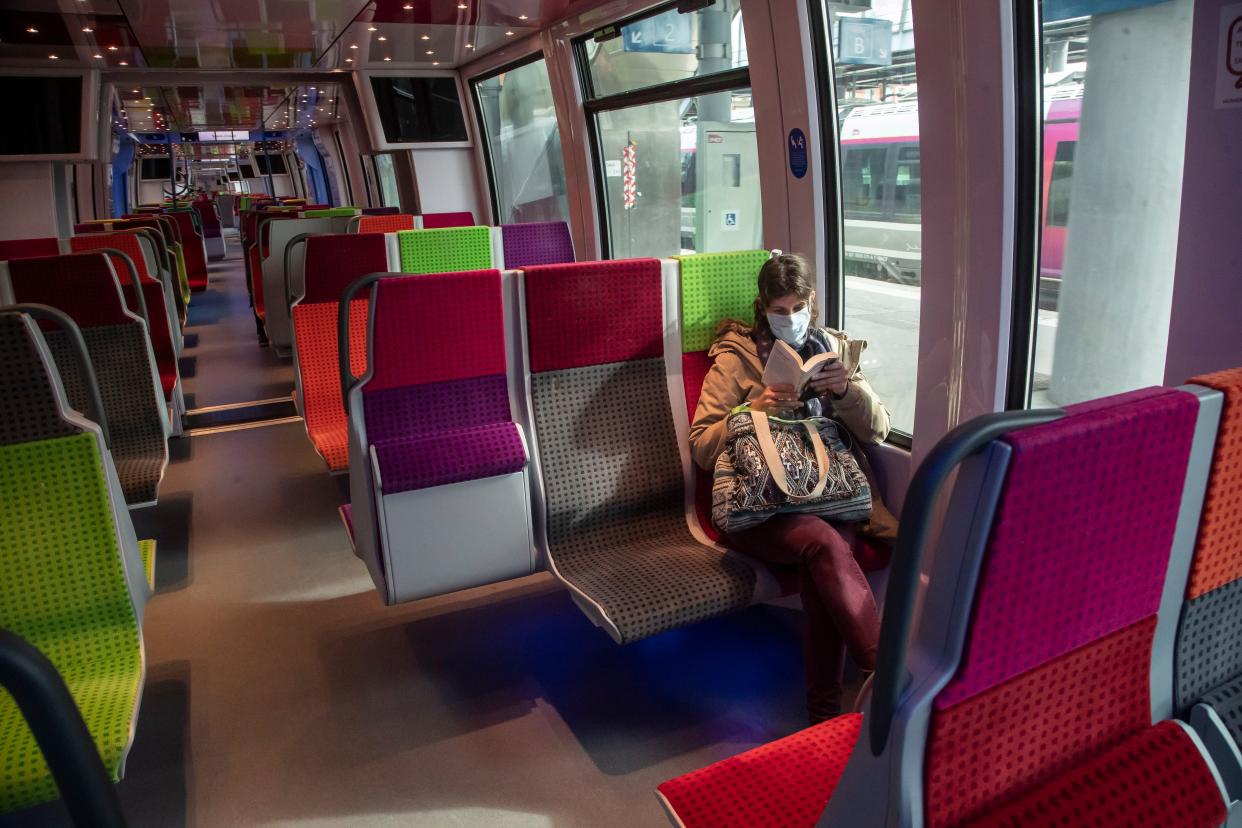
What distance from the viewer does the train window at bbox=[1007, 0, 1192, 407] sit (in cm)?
265

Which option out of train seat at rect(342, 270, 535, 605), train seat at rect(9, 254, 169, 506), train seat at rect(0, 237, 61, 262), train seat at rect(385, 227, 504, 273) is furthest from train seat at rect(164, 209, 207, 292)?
train seat at rect(342, 270, 535, 605)

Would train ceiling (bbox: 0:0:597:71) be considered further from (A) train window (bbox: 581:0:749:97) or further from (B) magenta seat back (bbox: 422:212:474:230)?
(B) magenta seat back (bbox: 422:212:474:230)

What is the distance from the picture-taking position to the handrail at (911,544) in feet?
3.66

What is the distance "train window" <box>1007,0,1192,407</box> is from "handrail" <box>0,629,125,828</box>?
2.78 m

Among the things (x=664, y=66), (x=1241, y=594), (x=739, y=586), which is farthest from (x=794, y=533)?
(x=664, y=66)

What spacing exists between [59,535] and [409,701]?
3.98 ft

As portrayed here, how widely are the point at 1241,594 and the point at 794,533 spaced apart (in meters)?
1.35

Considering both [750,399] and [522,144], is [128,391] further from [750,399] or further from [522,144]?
[522,144]

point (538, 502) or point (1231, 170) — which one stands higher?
point (1231, 170)

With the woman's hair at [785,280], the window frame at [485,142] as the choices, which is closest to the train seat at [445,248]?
the woman's hair at [785,280]

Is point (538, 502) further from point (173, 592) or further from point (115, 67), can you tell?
point (115, 67)

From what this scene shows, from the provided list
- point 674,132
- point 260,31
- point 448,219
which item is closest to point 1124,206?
point 674,132

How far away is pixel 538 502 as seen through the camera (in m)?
3.15

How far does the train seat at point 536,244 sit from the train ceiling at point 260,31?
2033 millimetres
